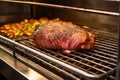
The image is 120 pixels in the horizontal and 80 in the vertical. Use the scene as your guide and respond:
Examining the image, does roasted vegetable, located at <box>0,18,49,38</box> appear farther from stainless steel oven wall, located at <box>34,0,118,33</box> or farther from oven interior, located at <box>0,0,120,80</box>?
stainless steel oven wall, located at <box>34,0,118,33</box>

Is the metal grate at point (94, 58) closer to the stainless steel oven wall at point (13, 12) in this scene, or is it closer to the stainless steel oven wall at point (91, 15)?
the stainless steel oven wall at point (91, 15)

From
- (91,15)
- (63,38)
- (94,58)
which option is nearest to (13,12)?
(91,15)

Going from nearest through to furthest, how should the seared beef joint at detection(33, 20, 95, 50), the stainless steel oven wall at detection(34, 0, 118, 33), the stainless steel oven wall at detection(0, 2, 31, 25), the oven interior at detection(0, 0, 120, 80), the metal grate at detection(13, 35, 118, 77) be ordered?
1. the oven interior at detection(0, 0, 120, 80)
2. the metal grate at detection(13, 35, 118, 77)
3. the seared beef joint at detection(33, 20, 95, 50)
4. the stainless steel oven wall at detection(34, 0, 118, 33)
5. the stainless steel oven wall at detection(0, 2, 31, 25)

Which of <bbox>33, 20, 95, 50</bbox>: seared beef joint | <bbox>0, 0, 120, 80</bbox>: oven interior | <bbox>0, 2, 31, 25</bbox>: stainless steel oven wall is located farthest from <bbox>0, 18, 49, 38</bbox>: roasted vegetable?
<bbox>33, 20, 95, 50</bbox>: seared beef joint

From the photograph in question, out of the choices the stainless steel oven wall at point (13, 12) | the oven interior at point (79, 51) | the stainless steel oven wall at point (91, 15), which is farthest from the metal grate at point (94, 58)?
the stainless steel oven wall at point (13, 12)

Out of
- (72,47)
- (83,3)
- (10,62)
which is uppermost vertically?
(83,3)

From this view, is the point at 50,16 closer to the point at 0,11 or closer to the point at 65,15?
the point at 65,15

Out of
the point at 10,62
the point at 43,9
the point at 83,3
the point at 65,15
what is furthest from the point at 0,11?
the point at 10,62
